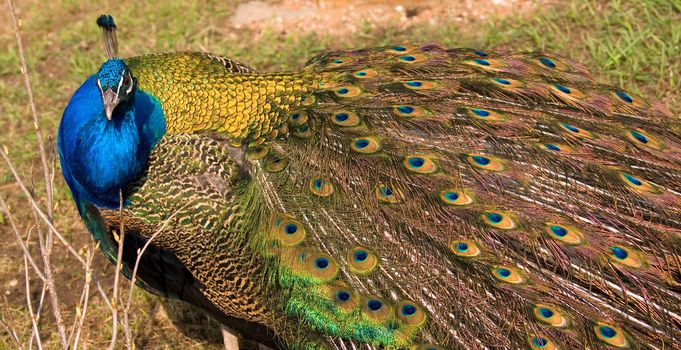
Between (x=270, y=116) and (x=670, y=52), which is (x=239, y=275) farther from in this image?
(x=670, y=52)

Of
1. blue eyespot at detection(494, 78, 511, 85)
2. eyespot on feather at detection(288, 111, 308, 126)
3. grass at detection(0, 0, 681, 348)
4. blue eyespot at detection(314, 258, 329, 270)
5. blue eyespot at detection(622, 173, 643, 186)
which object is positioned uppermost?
blue eyespot at detection(494, 78, 511, 85)

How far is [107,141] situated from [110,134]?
0.03 metres

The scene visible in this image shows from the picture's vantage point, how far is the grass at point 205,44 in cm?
449

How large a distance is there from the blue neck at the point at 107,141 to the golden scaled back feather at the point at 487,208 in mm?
391

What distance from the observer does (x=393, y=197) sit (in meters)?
2.65

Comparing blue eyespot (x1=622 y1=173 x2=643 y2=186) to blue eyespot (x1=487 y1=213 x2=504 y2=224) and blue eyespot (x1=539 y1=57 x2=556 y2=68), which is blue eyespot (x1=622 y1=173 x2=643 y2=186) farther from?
blue eyespot (x1=539 y1=57 x2=556 y2=68)

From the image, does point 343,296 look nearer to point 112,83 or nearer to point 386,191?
point 386,191

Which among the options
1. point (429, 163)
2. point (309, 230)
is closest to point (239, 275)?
point (309, 230)

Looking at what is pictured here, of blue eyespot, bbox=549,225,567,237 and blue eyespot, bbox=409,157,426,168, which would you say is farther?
blue eyespot, bbox=409,157,426,168

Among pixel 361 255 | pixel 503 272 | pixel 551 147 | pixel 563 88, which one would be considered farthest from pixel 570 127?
pixel 361 255

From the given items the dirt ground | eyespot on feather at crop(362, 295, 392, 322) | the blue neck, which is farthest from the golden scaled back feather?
the dirt ground

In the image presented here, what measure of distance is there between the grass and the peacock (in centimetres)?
115

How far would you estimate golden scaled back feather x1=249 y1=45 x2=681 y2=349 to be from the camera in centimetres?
244

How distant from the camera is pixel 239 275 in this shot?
2818 mm
